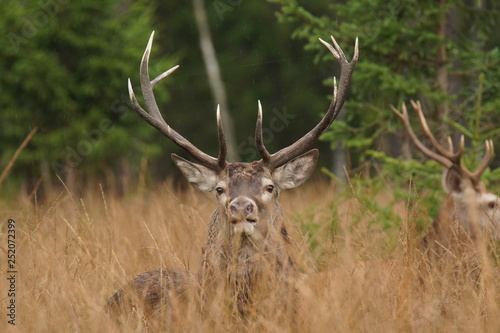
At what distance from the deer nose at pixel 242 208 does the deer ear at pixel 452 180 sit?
2512mm

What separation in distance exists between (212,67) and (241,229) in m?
16.4

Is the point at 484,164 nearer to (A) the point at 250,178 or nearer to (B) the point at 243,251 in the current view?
(A) the point at 250,178

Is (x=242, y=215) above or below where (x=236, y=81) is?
below

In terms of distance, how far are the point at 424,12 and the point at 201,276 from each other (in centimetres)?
407

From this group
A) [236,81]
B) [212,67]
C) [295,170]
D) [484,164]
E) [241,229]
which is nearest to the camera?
[241,229]

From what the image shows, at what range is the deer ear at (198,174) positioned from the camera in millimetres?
5203

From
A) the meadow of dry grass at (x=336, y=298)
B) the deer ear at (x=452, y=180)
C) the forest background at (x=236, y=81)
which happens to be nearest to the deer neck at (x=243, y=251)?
the meadow of dry grass at (x=336, y=298)

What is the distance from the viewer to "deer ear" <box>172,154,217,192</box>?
5.20 meters

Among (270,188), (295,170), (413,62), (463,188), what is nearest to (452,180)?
(463,188)

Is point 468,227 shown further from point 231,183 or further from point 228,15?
point 228,15

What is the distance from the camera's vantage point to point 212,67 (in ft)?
67.8

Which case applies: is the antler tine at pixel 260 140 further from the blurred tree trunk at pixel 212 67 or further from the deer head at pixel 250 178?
the blurred tree trunk at pixel 212 67

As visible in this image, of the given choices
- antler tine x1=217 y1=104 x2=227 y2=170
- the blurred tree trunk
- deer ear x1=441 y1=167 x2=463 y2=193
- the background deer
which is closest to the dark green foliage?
deer ear x1=441 y1=167 x2=463 y2=193

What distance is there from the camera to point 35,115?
12.7 meters
